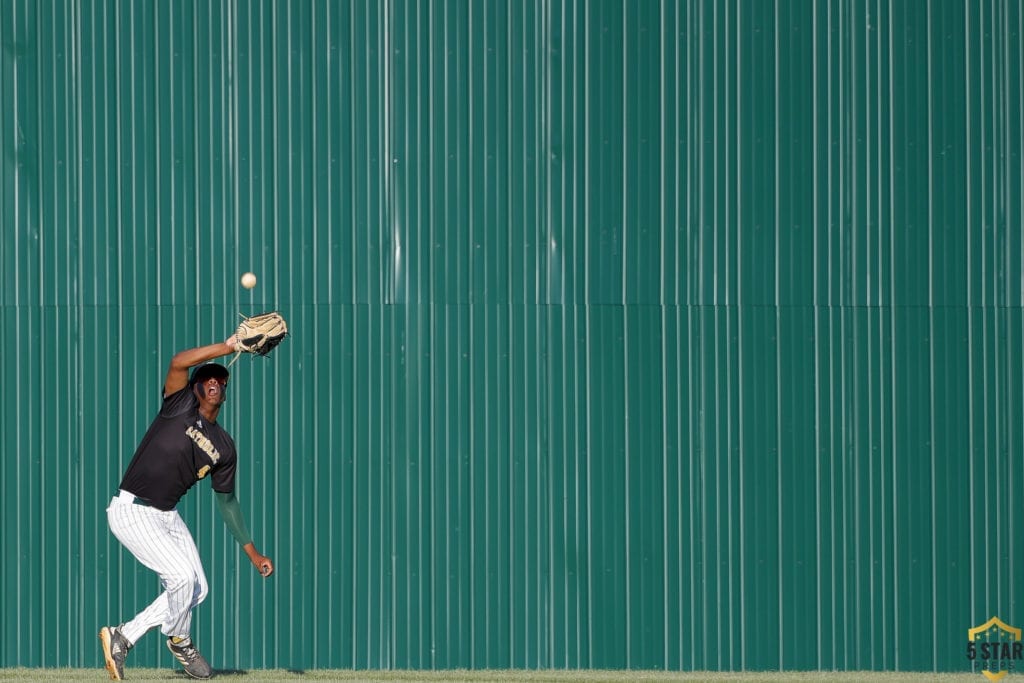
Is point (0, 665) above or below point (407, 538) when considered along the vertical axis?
below

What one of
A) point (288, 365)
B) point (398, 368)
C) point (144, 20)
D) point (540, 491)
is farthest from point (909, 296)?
point (144, 20)

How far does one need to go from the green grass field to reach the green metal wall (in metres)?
0.21

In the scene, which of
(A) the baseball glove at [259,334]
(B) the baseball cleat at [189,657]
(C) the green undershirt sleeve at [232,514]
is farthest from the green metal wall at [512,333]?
(A) the baseball glove at [259,334]

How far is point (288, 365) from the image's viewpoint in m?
9.53

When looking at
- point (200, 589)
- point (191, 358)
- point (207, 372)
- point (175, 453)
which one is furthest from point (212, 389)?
point (200, 589)

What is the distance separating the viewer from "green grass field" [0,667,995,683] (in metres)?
8.70

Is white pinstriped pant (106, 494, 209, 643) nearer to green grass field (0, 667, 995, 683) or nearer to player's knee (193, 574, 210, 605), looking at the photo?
player's knee (193, 574, 210, 605)

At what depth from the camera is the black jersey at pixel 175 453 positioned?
8.19m

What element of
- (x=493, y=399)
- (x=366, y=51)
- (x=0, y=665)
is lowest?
(x=0, y=665)

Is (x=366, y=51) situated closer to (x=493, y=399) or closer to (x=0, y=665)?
(x=493, y=399)

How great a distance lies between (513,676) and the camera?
29.5ft

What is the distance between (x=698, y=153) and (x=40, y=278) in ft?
14.4

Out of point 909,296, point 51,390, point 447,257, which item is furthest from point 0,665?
point 909,296

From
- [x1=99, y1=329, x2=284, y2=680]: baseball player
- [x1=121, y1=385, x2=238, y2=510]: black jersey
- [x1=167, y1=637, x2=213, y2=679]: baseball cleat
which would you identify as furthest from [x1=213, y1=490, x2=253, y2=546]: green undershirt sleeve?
[x1=167, y1=637, x2=213, y2=679]: baseball cleat
